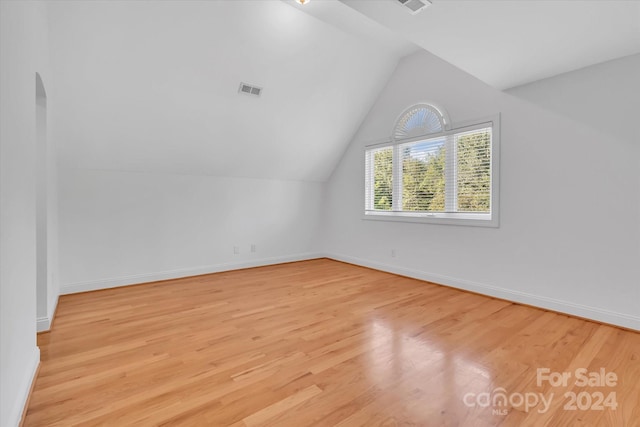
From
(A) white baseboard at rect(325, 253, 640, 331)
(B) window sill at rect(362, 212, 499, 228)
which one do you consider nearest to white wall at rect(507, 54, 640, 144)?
(B) window sill at rect(362, 212, 499, 228)

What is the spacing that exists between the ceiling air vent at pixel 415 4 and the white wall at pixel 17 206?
7.04ft

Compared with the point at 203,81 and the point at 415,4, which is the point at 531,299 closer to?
the point at 415,4

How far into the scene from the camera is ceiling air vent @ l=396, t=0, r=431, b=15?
2.03 metres

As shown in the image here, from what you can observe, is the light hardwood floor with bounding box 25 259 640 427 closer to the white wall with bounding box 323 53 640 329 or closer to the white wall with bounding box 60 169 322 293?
the white wall with bounding box 323 53 640 329

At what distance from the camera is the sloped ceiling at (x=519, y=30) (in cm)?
205

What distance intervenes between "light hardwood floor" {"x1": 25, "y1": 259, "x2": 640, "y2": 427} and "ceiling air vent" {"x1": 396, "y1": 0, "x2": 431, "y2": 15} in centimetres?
245

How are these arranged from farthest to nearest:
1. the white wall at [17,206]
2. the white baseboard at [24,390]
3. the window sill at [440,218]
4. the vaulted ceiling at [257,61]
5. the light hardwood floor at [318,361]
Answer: the window sill at [440,218] → the vaulted ceiling at [257,61] → the light hardwood floor at [318,361] → the white baseboard at [24,390] → the white wall at [17,206]

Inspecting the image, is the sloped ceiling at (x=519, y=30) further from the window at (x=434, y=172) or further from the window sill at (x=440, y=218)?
the window sill at (x=440, y=218)

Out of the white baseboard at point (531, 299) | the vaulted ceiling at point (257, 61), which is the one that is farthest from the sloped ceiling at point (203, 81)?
the white baseboard at point (531, 299)

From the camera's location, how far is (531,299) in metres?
3.27

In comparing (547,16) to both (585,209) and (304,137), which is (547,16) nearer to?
(585,209)

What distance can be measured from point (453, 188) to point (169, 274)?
13.6 feet

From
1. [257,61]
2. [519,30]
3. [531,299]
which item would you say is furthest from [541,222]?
[257,61]

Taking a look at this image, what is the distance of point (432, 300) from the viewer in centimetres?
346
